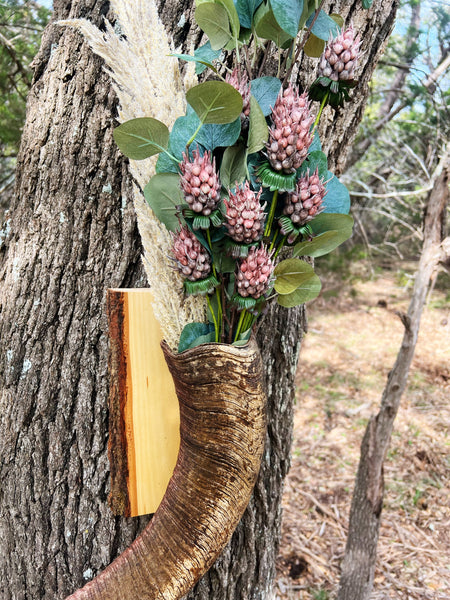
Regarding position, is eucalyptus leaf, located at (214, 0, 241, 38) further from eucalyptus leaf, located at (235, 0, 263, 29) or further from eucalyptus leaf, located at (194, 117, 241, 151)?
eucalyptus leaf, located at (194, 117, 241, 151)

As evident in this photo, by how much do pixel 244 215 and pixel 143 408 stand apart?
0.50 metres

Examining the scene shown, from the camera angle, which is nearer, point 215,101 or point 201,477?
point 215,101

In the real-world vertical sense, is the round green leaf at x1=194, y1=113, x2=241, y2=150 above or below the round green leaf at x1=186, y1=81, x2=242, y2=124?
below

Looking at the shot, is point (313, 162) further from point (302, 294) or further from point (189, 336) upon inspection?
point (189, 336)

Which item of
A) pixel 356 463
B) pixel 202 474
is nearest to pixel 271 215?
pixel 202 474

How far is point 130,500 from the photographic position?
93 centimetres

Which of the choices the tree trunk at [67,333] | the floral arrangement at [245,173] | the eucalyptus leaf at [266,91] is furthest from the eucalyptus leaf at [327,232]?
the tree trunk at [67,333]

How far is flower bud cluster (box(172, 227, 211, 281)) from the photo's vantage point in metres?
0.68

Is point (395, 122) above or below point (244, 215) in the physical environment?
above

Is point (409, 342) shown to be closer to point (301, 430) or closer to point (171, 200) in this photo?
point (301, 430)

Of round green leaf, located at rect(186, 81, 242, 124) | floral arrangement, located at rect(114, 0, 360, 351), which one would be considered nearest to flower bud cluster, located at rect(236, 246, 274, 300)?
floral arrangement, located at rect(114, 0, 360, 351)

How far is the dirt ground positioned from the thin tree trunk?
Result: 0.78 ft

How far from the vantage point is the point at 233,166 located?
72cm

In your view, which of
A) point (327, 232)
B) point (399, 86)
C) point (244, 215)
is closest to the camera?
point (244, 215)
